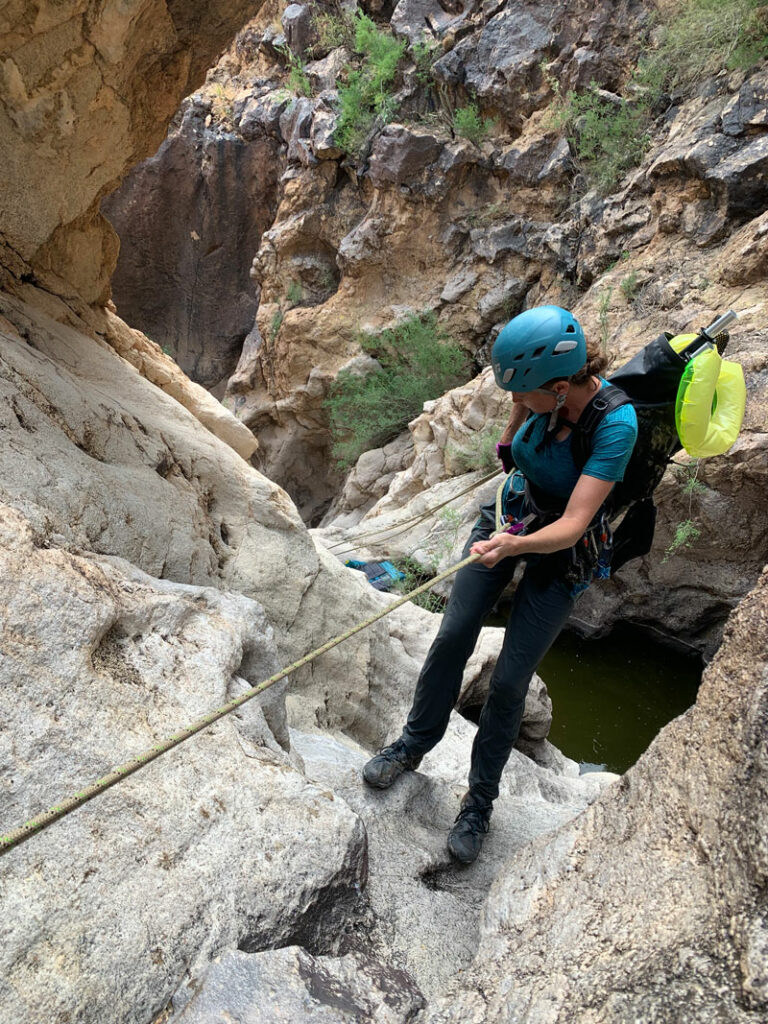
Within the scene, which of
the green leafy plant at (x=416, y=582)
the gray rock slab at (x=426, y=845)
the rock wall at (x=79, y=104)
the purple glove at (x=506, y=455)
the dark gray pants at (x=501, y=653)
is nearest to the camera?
the gray rock slab at (x=426, y=845)

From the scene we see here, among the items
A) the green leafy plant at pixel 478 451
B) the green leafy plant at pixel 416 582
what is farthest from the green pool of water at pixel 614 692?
the green leafy plant at pixel 478 451

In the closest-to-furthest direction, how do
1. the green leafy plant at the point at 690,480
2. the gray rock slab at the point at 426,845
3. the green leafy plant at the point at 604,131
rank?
the gray rock slab at the point at 426,845 < the green leafy plant at the point at 690,480 < the green leafy plant at the point at 604,131

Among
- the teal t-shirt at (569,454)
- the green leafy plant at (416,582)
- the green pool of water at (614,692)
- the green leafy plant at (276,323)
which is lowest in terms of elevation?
the green pool of water at (614,692)

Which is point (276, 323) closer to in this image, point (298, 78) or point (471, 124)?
point (298, 78)

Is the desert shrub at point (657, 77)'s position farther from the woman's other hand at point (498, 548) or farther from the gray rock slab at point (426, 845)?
the gray rock slab at point (426, 845)

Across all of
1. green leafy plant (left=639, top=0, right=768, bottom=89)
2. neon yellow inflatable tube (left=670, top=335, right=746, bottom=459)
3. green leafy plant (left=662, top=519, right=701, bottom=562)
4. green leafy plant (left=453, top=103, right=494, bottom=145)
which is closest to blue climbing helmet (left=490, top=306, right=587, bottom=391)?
neon yellow inflatable tube (left=670, top=335, right=746, bottom=459)

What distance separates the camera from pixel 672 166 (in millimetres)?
7594

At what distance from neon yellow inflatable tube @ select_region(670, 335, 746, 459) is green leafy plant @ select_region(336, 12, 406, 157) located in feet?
39.4

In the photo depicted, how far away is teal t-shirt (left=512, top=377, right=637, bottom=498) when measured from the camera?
1.87 m

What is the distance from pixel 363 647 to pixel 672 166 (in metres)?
7.45

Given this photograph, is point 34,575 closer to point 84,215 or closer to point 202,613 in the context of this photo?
point 202,613

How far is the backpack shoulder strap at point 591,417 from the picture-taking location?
194cm

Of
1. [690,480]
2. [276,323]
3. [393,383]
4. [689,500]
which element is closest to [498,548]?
[690,480]

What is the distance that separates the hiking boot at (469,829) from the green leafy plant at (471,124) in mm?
11877
